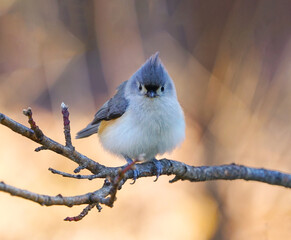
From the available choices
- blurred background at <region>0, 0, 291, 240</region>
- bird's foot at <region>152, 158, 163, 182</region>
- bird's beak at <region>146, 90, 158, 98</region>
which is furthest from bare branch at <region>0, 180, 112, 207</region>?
blurred background at <region>0, 0, 291, 240</region>

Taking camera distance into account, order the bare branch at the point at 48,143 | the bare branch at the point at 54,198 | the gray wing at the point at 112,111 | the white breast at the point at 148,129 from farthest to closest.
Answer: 1. the gray wing at the point at 112,111
2. the white breast at the point at 148,129
3. the bare branch at the point at 48,143
4. the bare branch at the point at 54,198

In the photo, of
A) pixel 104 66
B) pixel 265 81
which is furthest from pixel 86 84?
pixel 265 81

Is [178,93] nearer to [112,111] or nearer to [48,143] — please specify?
[112,111]

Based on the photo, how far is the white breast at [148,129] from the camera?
1993 millimetres

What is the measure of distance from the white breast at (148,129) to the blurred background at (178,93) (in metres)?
1.07

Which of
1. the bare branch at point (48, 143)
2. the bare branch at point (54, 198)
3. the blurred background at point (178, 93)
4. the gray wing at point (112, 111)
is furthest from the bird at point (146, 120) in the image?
the blurred background at point (178, 93)

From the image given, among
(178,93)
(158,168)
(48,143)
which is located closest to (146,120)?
(158,168)

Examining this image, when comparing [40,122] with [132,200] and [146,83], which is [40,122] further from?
[146,83]

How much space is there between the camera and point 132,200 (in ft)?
10.0

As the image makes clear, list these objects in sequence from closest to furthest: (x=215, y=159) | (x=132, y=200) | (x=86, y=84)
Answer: (x=132, y=200), (x=215, y=159), (x=86, y=84)

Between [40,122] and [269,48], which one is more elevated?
[269,48]

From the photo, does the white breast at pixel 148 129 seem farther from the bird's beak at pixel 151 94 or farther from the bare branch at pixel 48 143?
the bare branch at pixel 48 143

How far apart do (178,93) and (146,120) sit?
147 centimetres

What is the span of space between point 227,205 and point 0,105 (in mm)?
2105
